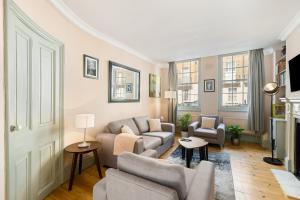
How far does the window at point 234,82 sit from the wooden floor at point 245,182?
167 cm

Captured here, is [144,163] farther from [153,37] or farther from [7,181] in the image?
[153,37]

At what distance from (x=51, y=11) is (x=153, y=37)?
6.37 feet

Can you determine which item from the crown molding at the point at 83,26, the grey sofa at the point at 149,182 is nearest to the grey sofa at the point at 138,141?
the grey sofa at the point at 149,182

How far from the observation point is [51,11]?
6.51ft

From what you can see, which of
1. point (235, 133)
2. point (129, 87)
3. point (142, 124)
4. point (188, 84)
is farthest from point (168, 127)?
point (188, 84)

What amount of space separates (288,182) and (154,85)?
4.05 metres

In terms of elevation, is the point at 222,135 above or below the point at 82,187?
above

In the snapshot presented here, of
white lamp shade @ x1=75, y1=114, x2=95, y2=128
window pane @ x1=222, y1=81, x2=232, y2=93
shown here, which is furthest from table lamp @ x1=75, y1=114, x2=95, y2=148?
window pane @ x1=222, y1=81, x2=232, y2=93

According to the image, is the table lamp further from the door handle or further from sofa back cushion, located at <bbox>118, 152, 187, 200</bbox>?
sofa back cushion, located at <bbox>118, 152, 187, 200</bbox>

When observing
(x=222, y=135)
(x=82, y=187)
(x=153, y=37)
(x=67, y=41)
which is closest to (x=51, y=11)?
(x=67, y=41)

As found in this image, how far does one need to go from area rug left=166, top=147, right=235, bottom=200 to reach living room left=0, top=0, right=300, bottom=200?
2cm

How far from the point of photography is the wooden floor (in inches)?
76.6

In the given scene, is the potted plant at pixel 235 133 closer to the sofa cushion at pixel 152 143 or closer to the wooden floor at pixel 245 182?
the wooden floor at pixel 245 182

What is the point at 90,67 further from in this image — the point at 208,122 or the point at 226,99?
the point at 226,99
